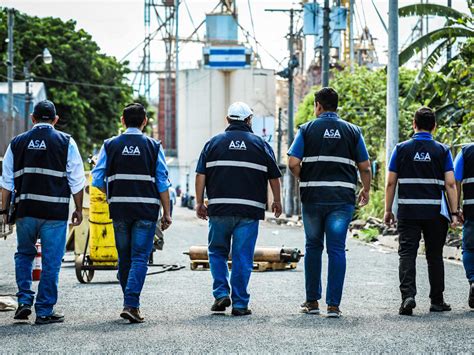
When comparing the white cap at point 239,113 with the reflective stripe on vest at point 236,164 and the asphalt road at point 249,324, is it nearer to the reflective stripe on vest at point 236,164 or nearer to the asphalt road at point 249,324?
the reflective stripe on vest at point 236,164

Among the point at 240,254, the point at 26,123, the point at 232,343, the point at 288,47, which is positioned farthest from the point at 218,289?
the point at 288,47

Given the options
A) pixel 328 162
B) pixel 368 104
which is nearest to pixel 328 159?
pixel 328 162

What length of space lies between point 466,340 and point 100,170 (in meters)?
3.77

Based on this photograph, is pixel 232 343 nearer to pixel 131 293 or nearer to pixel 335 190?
pixel 131 293

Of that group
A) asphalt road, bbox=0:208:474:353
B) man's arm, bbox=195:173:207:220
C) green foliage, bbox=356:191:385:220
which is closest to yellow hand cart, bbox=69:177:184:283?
asphalt road, bbox=0:208:474:353

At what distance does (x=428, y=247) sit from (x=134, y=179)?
119 inches

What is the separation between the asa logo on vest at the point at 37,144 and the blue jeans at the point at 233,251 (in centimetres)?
175

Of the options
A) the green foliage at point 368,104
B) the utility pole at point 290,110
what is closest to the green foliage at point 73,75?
the utility pole at point 290,110

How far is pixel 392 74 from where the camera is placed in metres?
25.8

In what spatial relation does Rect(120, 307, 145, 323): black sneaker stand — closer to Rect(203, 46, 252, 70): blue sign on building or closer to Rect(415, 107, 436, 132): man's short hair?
Rect(415, 107, 436, 132): man's short hair

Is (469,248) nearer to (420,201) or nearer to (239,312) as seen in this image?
(420,201)

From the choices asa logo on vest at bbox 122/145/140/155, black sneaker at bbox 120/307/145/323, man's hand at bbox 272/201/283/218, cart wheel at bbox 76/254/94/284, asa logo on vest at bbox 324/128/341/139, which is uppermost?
asa logo on vest at bbox 324/128/341/139

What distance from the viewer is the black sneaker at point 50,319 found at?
9562mm

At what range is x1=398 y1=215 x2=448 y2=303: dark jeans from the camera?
10.5 m
